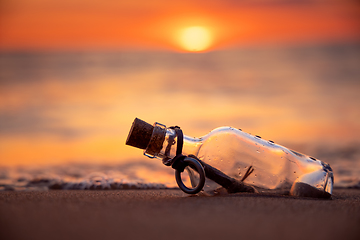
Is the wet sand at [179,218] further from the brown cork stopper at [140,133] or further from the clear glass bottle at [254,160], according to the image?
the brown cork stopper at [140,133]

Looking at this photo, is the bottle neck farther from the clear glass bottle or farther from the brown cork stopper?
the brown cork stopper

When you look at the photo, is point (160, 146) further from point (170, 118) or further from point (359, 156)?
point (170, 118)

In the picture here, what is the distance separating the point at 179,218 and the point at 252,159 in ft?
2.62

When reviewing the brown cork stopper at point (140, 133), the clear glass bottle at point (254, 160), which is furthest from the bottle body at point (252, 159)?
the brown cork stopper at point (140, 133)

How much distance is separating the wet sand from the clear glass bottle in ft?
0.35

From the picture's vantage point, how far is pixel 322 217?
201 cm

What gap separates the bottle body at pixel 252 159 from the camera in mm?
2484

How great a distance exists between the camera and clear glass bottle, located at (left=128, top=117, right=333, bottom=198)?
248cm

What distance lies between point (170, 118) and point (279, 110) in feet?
9.01

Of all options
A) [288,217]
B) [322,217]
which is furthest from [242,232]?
[322,217]

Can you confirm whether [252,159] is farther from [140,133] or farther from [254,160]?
[140,133]

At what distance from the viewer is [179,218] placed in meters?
1.92

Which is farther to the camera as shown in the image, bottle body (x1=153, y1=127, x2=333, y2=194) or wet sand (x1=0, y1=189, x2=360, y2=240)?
bottle body (x1=153, y1=127, x2=333, y2=194)

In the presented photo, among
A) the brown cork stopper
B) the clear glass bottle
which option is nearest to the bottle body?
the clear glass bottle
